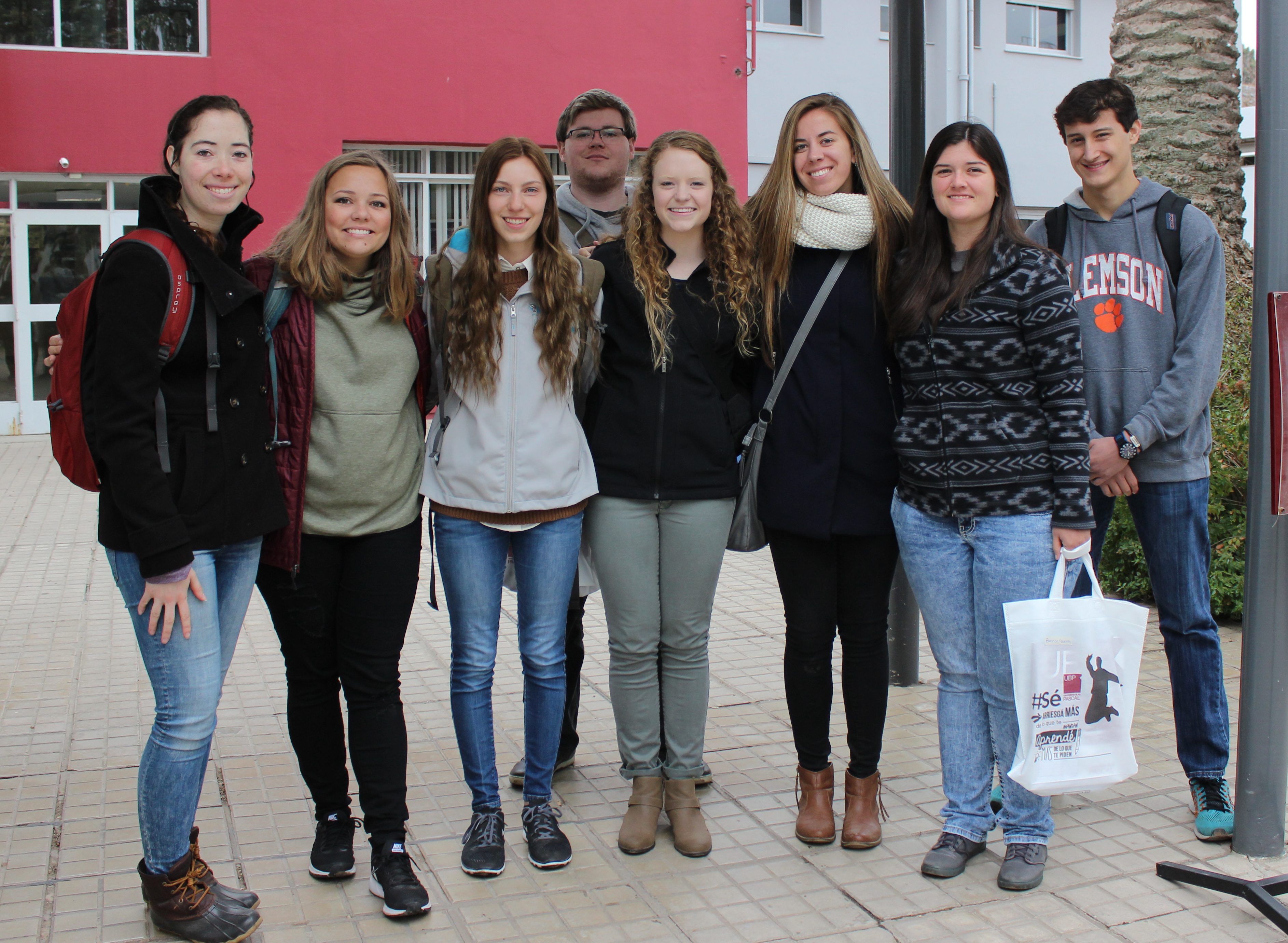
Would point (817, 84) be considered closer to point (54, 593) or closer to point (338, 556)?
point (54, 593)

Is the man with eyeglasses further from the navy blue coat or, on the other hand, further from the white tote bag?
the white tote bag

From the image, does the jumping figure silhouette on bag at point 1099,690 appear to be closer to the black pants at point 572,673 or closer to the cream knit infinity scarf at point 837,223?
the cream knit infinity scarf at point 837,223

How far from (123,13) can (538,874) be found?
13.6 m

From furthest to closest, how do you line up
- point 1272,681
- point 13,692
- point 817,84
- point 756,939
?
point 817,84, point 13,692, point 1272,681, point 756,939

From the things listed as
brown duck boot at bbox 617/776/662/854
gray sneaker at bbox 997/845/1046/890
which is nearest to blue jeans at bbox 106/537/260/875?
brown duck boot at bbox 617/776/662/854

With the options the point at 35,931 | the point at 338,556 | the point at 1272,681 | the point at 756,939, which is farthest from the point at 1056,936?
the point at 35,931

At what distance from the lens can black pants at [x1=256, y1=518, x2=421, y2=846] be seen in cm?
327

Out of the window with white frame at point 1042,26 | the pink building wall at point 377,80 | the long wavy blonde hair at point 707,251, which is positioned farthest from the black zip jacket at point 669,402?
the window with white frame at point 1042,26

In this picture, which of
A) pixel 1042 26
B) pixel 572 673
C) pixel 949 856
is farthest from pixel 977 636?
pixel 1042 26

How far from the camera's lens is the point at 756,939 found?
10.3 feet

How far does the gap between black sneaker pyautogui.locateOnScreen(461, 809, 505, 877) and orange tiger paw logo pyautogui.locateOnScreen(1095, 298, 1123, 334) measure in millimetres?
2324

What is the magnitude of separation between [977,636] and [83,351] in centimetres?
247

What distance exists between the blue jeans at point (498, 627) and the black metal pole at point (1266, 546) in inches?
76.4

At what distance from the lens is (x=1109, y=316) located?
362cm
